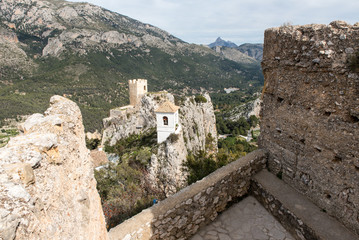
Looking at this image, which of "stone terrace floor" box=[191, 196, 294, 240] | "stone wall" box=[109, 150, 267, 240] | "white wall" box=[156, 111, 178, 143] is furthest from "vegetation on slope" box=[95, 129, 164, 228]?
"stone terrace floor" box=[191, 196, 294, 240]

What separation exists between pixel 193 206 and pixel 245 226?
1.12 meters

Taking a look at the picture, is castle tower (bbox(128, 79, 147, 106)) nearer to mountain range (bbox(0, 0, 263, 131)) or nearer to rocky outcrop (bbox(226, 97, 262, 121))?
mountain range (bbox(0, 0, 263, 131))

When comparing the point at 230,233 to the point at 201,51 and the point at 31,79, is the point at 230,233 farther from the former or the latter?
the point at 201,51

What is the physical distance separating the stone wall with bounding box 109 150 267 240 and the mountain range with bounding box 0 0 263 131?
56694mm

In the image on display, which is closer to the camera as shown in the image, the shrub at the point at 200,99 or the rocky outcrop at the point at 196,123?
the rocky outcrop at the point at 196,123

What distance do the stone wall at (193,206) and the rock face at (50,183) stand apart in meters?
0.80

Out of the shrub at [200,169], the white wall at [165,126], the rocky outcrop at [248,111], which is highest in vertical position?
the shrub at [200,169]

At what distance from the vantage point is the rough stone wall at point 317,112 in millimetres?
3008

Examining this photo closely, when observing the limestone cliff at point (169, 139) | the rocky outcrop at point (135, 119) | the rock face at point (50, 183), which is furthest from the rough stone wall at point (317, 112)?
the rocky outcrop at point (135, 119)

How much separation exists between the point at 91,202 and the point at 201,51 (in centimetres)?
17230

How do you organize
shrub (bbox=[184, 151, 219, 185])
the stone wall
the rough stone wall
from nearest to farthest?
the rough stone wall → the stone wall → shrub (bbox=[184, 151, 219, 185])

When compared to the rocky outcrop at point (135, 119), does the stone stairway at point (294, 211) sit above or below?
above

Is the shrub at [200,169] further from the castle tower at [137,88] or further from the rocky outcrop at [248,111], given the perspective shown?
the rocky outcrop at [248,111]

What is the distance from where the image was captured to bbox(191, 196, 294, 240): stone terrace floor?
3.82 metres
